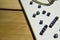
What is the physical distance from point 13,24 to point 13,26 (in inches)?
0.5

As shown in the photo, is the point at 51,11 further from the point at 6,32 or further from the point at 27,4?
the point at 6,32

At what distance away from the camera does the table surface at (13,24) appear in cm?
89

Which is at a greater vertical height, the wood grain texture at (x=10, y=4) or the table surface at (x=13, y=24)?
the wood grain texture at (x=10, y=4)

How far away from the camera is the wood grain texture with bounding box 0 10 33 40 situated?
0.88 meters

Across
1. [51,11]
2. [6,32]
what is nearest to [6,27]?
[6,32]

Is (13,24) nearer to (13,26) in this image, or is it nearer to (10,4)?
(13,26)

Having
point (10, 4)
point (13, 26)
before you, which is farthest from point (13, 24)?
point (10, 4)

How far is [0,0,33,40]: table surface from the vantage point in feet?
2.91

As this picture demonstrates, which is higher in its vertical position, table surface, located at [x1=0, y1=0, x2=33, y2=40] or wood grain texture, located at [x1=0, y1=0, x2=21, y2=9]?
wood grain texture, located at [x1=0, y1=0, x2=21, y2=9]

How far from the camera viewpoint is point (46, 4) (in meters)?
0.98

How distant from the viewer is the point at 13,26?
92 cm

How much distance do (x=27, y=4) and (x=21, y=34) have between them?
0.65 ft

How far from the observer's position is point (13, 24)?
92 cm

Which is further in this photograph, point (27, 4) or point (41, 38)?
point (27, 4)
